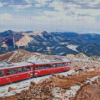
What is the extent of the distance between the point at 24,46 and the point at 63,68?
14514cm

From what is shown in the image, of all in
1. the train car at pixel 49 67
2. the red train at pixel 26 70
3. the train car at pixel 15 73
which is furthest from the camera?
the train car at pixel 49 67

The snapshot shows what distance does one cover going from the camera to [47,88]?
1798cm

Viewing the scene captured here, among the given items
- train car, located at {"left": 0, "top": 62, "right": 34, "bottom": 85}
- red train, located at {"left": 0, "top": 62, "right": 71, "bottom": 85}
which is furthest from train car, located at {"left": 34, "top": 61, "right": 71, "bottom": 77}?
train car, located at {"left": 0, "top": 62, "right": 34, "bottom": 85}

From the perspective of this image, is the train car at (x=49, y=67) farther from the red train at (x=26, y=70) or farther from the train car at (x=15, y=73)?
the train car at (x=15, y=73)

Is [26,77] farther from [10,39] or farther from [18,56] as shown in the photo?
[10,39]

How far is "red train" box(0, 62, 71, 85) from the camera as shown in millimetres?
21505

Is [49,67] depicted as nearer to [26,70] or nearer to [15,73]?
[26,70]

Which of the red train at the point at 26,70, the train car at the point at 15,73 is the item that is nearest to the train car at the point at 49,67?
the red train at the point at 26,70

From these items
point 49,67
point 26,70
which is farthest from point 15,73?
point 49,67

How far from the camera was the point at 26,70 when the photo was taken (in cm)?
2483

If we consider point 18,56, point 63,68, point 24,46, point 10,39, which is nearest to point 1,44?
point 10,39

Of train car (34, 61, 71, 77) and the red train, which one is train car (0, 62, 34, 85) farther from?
train car (34, 61, 71, 77)

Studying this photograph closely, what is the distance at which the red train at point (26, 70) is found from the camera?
21505mm

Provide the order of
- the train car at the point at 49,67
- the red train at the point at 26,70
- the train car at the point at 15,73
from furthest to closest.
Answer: the train car at the point at 49,67
the red train at the point at 26,70
the train car at the point at 15,73
